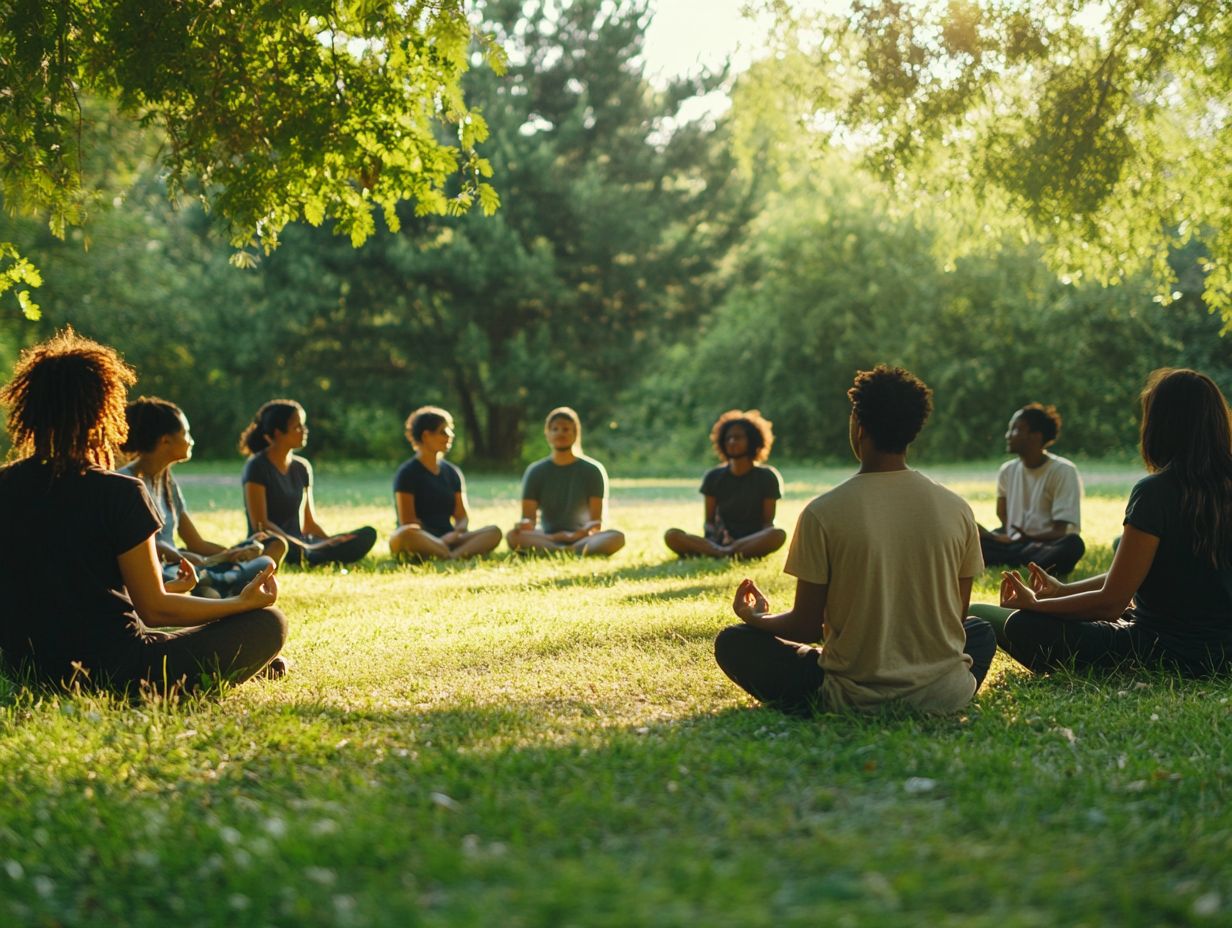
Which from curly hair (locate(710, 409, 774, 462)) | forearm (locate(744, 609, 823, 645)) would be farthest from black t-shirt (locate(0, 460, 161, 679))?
curly hair (locate(710, 409, 774, 462))

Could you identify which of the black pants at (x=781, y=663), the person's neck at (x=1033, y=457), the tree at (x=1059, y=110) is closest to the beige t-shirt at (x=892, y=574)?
the black pants at (x=781, y=663)

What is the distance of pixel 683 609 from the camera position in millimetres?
8648

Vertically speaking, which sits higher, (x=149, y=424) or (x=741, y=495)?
(x=149, y=424)

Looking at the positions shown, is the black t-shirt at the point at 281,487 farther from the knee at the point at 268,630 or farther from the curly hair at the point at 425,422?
the knee at the point at 268,630

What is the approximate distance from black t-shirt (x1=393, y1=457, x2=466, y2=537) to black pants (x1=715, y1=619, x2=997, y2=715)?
6698mm

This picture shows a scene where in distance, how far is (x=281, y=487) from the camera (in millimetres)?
11250

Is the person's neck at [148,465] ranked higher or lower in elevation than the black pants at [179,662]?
higher

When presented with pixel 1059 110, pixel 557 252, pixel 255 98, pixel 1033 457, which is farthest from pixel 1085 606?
pixel 557 252

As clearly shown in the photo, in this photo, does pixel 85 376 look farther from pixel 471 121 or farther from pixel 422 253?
pixel 422 253

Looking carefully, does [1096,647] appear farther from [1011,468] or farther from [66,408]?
[66,408]

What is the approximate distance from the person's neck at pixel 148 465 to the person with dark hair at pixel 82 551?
275 cm

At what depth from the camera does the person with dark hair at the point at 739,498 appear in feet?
A: 38.4

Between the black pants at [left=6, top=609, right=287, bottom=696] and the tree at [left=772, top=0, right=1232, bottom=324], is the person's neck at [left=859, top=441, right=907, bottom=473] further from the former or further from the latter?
the tree at [left=772, top=0, right=1232, bottom=324]

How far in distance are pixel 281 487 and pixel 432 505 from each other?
1584 millimetres
